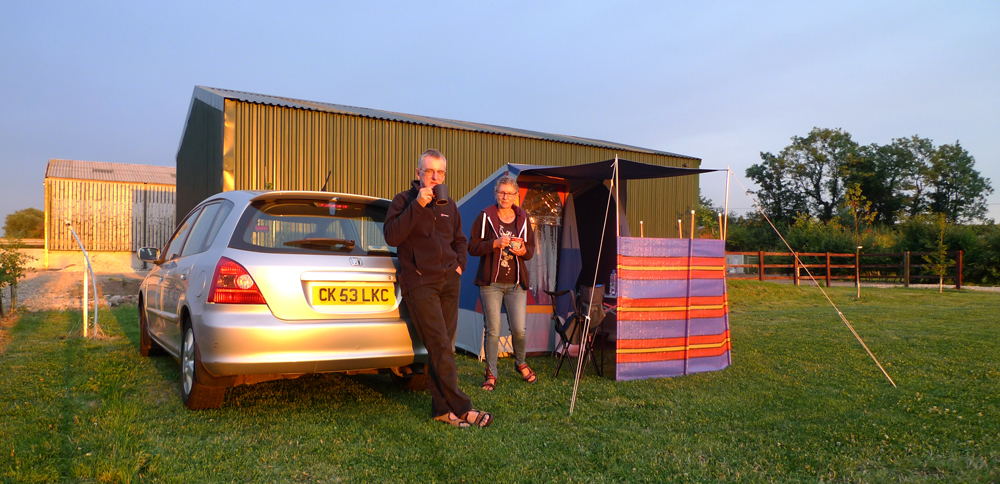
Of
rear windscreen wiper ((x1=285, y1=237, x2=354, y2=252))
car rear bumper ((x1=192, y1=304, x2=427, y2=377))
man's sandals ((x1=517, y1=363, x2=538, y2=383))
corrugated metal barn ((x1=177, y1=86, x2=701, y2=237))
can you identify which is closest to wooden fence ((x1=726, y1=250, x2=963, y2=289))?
corrugated metal barn ((x1=177, y1=86, x2=701, y2=237))

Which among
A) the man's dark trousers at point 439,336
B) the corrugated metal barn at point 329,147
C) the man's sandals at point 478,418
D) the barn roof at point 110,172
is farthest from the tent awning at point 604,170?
the barn roof at point 110,172

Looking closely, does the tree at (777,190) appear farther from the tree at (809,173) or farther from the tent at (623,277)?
the tent at (623,277)

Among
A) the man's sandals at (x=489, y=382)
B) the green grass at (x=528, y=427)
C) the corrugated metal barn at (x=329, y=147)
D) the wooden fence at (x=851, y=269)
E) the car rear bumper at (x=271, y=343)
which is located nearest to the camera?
the green grass at (x=528, y=427)

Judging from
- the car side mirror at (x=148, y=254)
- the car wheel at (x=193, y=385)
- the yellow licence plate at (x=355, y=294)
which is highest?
the car side mirror at (x=148, y=254)

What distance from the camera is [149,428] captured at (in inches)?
129

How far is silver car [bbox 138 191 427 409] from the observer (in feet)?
10.5

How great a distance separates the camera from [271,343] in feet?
10.5

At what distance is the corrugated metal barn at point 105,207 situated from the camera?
75.5 ft

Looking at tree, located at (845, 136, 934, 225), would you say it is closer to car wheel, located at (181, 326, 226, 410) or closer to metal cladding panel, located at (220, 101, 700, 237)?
metal cladding panel, located at (220, 101, 700, 237)

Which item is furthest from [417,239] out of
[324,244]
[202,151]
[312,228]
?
[202,151]

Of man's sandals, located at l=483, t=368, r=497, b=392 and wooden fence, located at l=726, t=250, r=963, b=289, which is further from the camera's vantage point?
wooden fence, located at l=726, t=250, r=963, b=289

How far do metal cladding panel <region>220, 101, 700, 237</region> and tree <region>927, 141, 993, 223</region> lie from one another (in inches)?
1525

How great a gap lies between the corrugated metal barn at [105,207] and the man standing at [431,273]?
23100 mm

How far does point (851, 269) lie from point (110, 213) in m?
29.4
